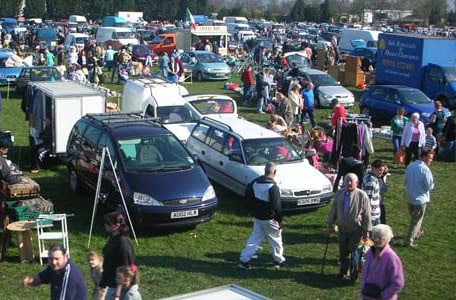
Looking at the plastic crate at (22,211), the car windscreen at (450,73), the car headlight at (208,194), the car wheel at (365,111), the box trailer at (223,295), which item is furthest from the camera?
the car windscreen at (450,73)

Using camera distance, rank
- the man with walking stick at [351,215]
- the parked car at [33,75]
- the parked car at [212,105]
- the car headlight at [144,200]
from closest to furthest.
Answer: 1. the man with walking stick at [351,215]
2. the car headlight at [144,200]
3. the parked car at [212,105]
4. the parked car at [33,75]

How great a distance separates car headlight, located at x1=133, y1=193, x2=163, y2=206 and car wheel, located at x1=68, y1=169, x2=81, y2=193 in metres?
2.89

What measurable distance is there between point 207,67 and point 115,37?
17.4 meters

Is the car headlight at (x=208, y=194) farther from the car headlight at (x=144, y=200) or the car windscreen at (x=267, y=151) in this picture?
the car windscreen at (x=267, y=151)

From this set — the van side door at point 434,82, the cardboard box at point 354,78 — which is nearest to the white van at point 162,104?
the van side door at point 434,82

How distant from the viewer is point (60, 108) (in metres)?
15.8

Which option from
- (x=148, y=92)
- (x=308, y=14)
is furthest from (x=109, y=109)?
(x=308, y=14)

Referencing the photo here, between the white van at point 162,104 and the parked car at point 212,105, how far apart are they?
0.86 feet

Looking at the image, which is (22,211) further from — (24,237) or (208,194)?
(208,194)

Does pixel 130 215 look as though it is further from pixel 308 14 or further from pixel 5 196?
pixel 308 14

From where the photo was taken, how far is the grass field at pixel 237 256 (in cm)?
958

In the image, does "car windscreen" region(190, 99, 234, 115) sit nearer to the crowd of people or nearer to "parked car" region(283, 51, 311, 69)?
the crowd of people

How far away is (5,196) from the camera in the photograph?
11258 mm

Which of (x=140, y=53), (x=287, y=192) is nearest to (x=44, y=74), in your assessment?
(x=140, y=53)
